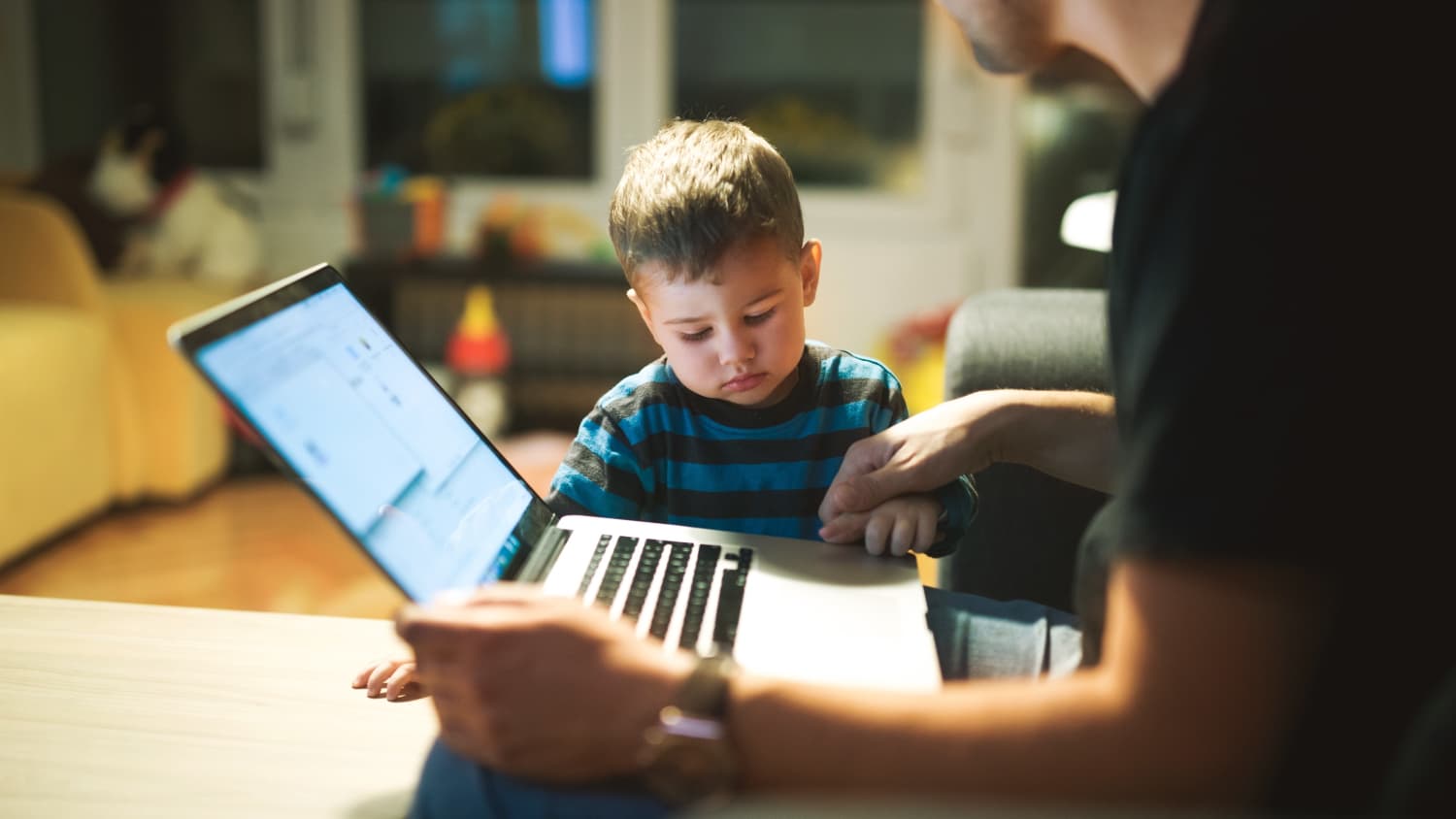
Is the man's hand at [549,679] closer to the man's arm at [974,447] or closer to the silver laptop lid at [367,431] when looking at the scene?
the silver laptop lid at [367,431]

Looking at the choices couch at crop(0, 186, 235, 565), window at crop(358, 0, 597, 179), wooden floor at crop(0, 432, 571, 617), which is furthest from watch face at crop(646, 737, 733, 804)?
window at crop(358, 0, 597, 179)

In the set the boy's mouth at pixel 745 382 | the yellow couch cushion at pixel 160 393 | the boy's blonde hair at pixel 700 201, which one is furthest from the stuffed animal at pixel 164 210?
the boy's mouth at pixel 745 382

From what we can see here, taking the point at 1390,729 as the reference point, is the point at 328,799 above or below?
below

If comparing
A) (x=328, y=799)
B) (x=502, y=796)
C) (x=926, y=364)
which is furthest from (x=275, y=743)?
(x=926, y=364)

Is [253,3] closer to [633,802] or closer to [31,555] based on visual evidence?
[31,555]

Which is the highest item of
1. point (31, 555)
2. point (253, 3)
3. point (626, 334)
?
point (253, 3)

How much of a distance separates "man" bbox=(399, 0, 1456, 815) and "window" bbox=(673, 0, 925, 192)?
3141mm

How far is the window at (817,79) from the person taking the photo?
3.62 meters

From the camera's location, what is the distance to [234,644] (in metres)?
1.04

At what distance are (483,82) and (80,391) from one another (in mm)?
1594

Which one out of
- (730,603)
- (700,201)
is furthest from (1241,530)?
(700,201)

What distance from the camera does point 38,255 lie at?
279 cm

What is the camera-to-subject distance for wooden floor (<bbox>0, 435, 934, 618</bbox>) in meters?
2.44

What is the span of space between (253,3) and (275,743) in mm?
3450
